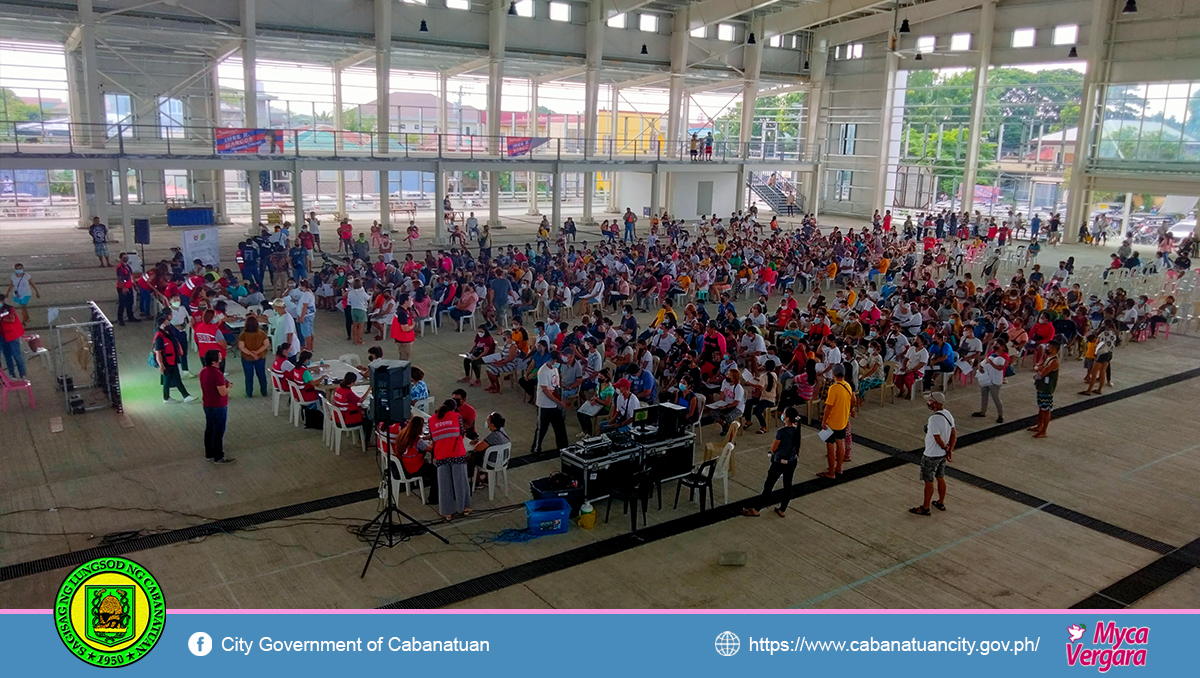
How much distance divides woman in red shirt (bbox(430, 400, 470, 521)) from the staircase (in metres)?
38.6

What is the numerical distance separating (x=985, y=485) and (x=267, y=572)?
7.59 meters

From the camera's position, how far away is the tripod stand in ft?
24.0

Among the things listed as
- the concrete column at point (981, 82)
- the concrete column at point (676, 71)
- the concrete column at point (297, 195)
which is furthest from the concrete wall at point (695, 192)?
the concrete column at point (297, 195)

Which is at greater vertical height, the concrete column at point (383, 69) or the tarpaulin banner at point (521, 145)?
the concrete column at point (383, 69)

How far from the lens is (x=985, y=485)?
9.45 metres

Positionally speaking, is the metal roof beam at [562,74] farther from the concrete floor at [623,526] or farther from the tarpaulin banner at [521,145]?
the concrete floor at [623,526]

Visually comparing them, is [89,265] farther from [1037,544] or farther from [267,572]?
[1037,544]

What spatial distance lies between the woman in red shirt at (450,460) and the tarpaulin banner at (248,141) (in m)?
18.0

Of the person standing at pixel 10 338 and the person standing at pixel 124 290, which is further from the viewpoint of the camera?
the person standing at pixel 124 290

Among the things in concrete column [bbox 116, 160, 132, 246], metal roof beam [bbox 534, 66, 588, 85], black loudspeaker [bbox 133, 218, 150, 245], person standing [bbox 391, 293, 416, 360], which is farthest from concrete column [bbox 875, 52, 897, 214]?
person standing [bbox 391, 293, 416, 360]

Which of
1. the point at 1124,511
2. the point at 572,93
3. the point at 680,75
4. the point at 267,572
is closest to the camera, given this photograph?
the point at 267,572

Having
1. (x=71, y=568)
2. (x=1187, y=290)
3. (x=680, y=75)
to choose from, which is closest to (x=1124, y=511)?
(x=71, y=568)

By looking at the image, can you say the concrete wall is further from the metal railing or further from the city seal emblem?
the city seal emblem
